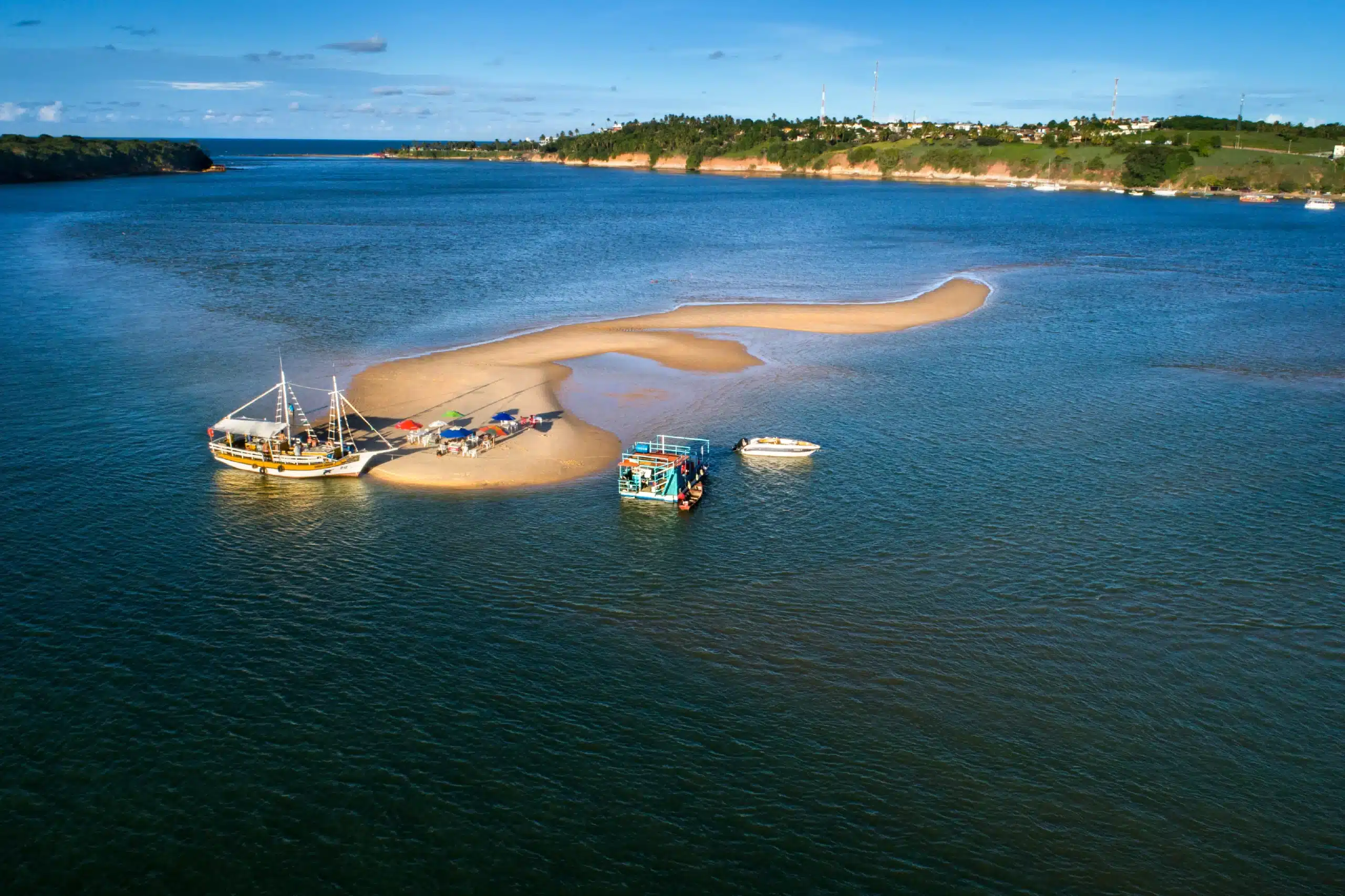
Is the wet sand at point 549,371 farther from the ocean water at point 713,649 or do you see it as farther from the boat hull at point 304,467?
the ocean water at point 713,649

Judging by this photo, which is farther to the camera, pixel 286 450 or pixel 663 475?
pixel 286 450

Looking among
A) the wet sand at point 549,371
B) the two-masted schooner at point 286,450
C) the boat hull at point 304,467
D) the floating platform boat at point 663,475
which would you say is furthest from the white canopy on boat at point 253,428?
the floating platform boat at point 663,475

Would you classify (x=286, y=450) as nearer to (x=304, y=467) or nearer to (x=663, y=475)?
(x=304, y=467)

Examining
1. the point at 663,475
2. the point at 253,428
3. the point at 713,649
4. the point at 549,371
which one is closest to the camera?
the point at 713,649

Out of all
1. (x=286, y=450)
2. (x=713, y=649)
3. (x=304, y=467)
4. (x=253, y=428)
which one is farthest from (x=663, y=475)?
(x=253, y=428)

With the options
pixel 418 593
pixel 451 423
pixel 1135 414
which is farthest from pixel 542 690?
pixel 1135 414

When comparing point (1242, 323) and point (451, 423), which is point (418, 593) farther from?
point (1242, 323)
